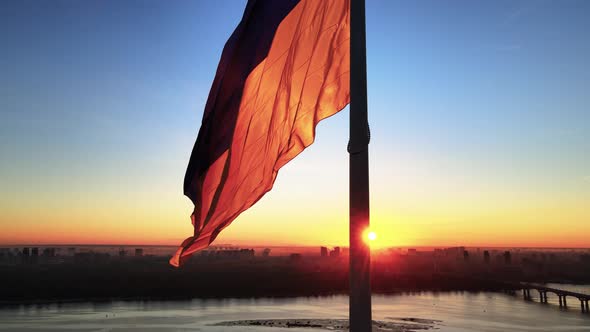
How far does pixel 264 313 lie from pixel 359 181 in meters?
106

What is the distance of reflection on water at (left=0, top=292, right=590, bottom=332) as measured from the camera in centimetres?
8525

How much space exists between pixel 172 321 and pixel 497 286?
4970 inches

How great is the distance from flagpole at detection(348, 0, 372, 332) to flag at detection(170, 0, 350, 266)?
0.77 metres

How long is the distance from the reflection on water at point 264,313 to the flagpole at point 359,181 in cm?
8157

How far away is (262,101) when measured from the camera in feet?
20.3

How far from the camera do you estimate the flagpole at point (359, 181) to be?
432 cm

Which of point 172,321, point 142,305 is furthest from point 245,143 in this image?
point 142,305

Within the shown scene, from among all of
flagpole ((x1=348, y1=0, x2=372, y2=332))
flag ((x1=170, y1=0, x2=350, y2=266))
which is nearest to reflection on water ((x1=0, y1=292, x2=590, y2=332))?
flag ((x1=170, y1=0, x2=350, y2=266))

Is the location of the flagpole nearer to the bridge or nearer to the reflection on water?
the reflection on water

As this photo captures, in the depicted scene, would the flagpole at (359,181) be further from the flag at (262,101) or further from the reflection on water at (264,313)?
the reflection on water at (264,313)

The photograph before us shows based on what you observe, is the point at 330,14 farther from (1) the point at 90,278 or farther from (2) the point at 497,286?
(2) the point at 497,286

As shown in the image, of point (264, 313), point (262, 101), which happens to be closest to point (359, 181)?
point (262, 101)

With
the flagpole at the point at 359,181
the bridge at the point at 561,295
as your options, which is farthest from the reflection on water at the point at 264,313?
the flagpole at the point at 359,181

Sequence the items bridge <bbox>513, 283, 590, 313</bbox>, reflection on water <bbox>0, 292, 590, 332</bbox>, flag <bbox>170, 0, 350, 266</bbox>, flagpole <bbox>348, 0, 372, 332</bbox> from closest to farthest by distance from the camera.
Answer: flagpole <bbox>348, 0, 372, 332</bbox> < flag <bbox>170, 0, 350, 266</bbox> < reflection on water <bbox>0, 292, 590, 332</bbox> < bridge <bbox>513, 283, 590, 313</bbox>
